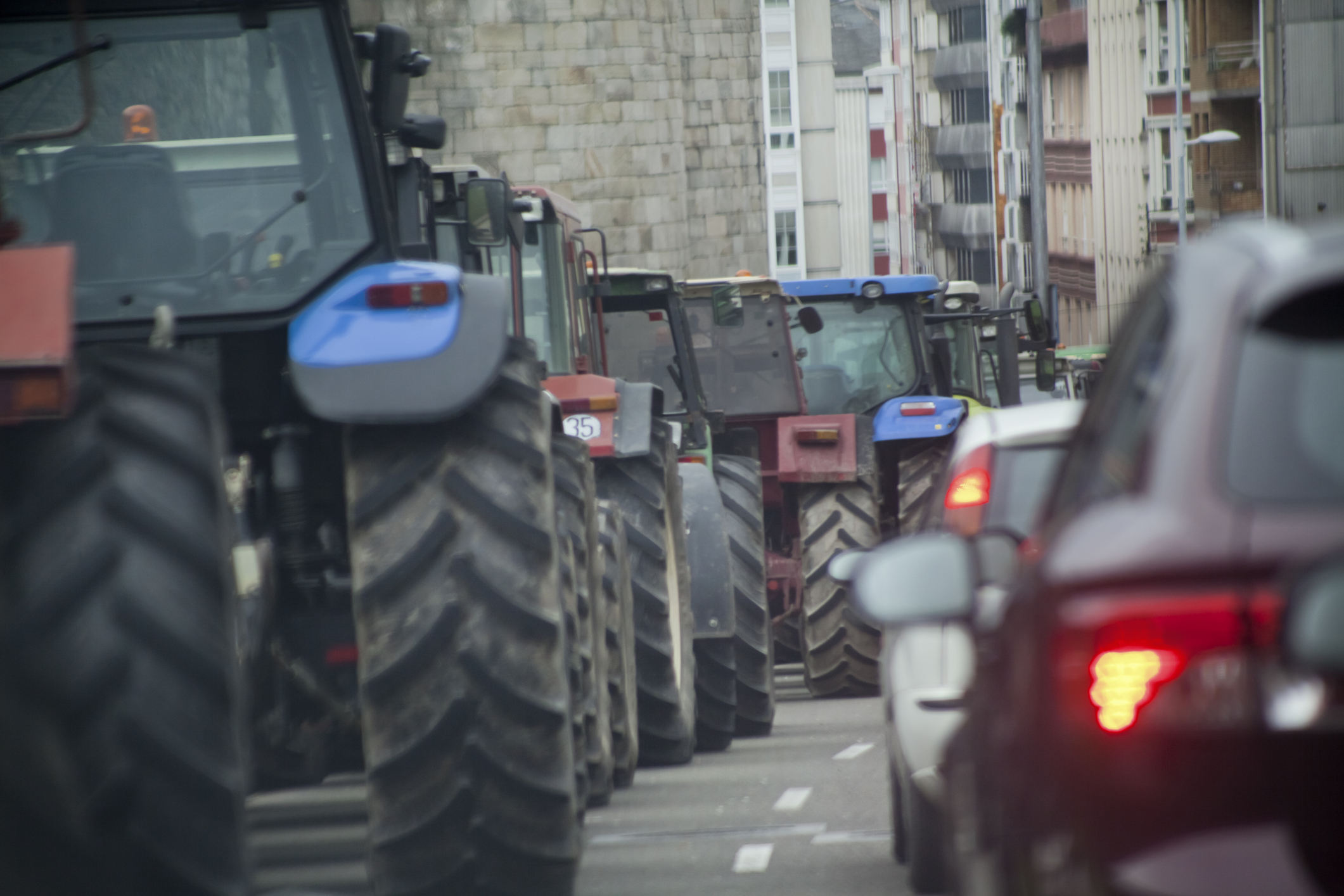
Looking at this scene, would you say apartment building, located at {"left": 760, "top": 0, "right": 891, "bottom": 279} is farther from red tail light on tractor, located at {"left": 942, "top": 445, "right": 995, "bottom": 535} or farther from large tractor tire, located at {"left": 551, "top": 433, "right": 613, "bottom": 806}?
red tail light on tractor, located at {"left": 942, "top": 445, "right": 995, "bottom": 535}

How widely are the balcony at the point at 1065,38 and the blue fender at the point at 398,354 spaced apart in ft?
206

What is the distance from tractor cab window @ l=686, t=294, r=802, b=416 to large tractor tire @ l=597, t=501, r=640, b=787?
476 cm

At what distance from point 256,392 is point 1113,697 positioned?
334 cm

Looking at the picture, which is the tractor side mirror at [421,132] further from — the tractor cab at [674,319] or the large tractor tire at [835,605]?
the large tractor tire at [835,605]

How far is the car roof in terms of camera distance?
5371 millimetres

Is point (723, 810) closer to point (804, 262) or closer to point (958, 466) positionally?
point (958, 466)

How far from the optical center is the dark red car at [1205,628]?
2.00m

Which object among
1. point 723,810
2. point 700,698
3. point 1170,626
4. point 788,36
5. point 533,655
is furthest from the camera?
point 788,36

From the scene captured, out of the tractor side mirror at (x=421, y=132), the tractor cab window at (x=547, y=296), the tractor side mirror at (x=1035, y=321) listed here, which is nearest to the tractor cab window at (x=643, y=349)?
the tractor side mirror at (x=1035, y=321)

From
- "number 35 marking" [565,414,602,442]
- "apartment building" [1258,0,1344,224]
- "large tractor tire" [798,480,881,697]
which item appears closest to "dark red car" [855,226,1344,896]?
"number 35 marking" [565,414,602,442]

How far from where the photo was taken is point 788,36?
264ft

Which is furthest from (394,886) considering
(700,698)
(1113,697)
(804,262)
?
(804,262)

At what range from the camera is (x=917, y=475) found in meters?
11.7

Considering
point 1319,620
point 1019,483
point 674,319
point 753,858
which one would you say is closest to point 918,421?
point 674,319
